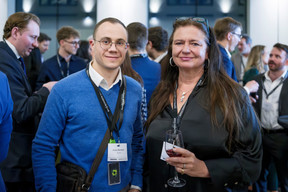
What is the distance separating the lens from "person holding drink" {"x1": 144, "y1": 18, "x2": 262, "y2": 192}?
1607 mm

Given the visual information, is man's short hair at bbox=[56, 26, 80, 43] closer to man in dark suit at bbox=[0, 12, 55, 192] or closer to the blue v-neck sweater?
man in dark suit at bbox=[0, 12, 55, 192]

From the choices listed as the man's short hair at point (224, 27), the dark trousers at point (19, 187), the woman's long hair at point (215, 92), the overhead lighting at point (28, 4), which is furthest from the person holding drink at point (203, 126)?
the overhead lighting at point (28, 4)

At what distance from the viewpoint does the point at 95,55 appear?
1.73 metres

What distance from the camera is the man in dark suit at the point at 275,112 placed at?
368cm

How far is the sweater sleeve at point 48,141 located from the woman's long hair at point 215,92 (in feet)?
1.84

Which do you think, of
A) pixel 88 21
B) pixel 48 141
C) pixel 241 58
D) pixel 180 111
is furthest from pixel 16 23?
pixel 88 21

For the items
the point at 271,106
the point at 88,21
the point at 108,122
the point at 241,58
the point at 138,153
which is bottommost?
the point at 138,153

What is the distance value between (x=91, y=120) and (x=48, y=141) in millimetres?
256

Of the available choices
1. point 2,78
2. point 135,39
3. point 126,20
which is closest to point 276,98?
→ point 135,39

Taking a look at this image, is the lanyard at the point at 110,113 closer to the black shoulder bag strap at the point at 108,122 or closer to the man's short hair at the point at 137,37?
the black shoulder bag strap at the point at 108,122

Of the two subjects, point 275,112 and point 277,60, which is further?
point 277,60

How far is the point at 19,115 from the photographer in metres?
2.14

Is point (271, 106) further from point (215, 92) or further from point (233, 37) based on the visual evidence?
point (215, 92)

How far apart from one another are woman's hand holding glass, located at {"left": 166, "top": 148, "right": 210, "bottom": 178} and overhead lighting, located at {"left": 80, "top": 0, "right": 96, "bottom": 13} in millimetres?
7535
